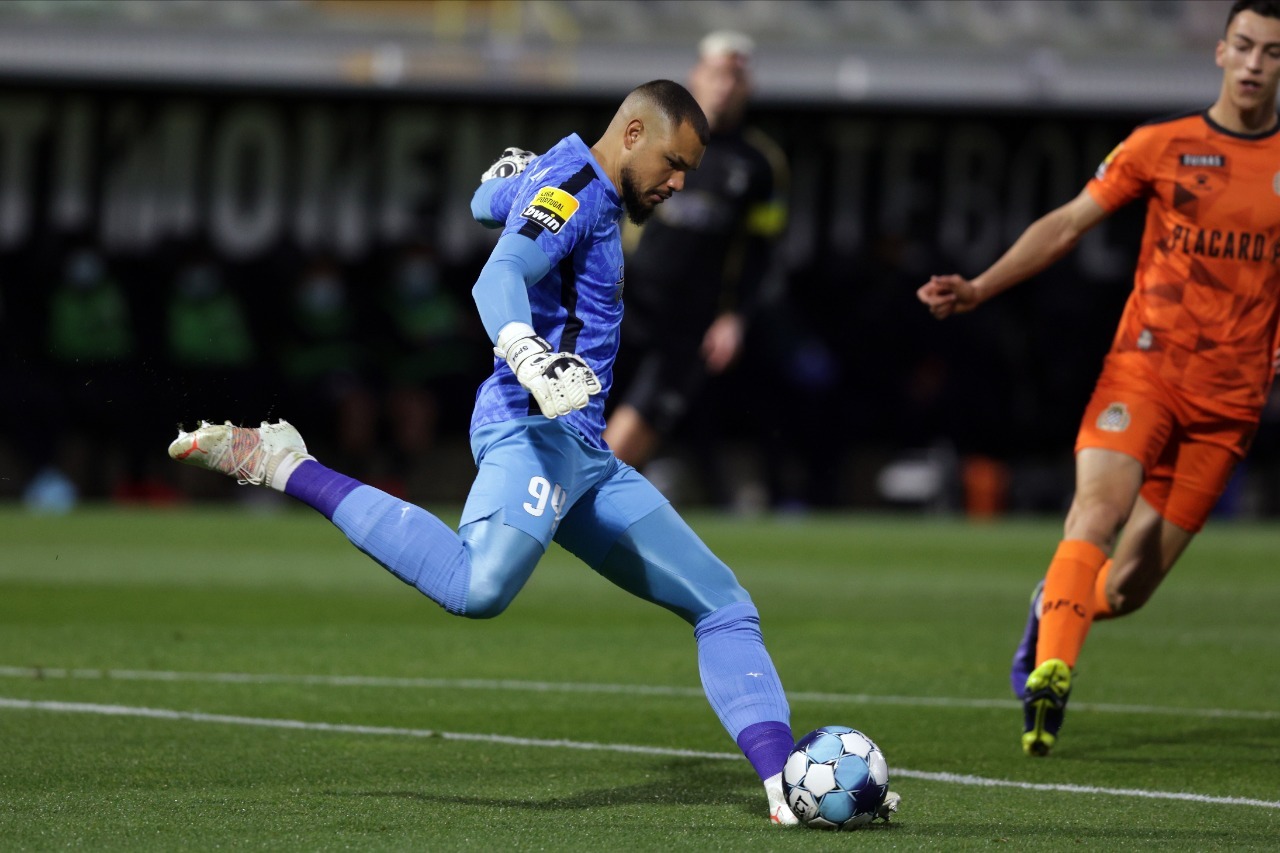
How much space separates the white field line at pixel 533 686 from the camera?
7.12 meters

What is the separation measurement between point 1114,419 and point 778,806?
233cm

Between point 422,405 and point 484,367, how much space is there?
31.0 inches

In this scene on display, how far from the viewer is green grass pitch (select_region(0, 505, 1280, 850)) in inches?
187

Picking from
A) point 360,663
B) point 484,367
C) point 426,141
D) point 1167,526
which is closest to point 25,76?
point 426,141

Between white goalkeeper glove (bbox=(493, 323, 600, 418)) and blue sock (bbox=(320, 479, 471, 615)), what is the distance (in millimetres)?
602

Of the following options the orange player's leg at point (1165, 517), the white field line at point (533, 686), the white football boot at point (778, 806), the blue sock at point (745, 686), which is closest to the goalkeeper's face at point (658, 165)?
the blue sock at point (745, 686)

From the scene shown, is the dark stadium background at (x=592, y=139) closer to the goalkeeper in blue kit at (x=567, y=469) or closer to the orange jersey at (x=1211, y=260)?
the orange jersey at (x=1211, y=260)

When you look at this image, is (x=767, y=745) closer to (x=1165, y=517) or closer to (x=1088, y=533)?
(x=1088, y=533)

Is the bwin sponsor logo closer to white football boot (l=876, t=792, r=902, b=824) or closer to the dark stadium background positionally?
white football boot (l=876, t=792, r=902, b=824)

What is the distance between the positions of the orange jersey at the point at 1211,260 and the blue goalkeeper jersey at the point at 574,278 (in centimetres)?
232

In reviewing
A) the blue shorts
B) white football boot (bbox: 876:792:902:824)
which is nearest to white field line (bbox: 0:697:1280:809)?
white football boot (bbox: 876:792:902:824)

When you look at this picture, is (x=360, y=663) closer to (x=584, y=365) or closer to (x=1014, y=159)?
(x=584, y=365)

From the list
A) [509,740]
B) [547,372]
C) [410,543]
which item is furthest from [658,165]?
[509,740]

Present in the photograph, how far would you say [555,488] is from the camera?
4.98m
